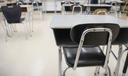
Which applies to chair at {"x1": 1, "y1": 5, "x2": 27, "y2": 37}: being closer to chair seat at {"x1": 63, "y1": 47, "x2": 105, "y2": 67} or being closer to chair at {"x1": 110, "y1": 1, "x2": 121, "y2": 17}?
chair seat at {"x1": 63, "y1": 47, "x2": 105, "y2": 67}

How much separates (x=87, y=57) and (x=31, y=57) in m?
1.48

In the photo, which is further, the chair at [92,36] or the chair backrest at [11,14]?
the chair backrest at [11,14]

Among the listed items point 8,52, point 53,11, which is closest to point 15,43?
point 8,52

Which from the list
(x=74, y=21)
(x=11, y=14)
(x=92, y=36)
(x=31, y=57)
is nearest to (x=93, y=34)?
(x=92, y=36)

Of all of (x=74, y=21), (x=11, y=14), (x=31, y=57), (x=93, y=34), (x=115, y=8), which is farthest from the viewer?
(x=115, y=8)

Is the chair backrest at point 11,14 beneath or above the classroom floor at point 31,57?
above

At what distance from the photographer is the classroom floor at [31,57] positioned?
7.43ft

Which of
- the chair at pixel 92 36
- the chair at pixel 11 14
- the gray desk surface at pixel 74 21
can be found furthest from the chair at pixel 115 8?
the chair at pixel 92 36

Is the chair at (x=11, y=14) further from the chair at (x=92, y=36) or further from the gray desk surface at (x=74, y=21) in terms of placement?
the chair at (x=92, y=36)

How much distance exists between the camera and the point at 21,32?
4.23 m

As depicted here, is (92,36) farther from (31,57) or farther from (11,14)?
(11,14)

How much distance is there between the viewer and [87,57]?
1508mm

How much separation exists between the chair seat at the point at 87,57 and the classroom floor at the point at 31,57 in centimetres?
68

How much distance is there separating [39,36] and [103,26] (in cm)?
287
